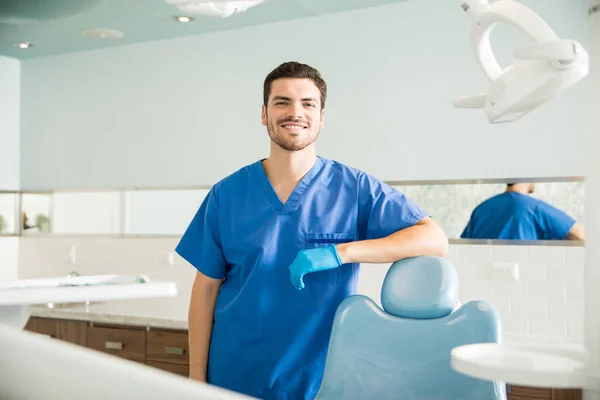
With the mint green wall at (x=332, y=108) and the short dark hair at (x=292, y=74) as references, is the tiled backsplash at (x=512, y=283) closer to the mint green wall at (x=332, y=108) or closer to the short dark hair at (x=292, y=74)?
the mint green wall at (x=332, y=108)

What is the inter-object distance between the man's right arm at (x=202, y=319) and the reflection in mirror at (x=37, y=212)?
26.4 inches

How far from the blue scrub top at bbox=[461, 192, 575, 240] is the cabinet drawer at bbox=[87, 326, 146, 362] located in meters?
1.11

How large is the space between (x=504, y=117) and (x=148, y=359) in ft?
4.80

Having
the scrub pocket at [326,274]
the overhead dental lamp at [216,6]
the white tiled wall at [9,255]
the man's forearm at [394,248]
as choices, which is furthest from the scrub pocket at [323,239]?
the white tiled wall at [9,255]

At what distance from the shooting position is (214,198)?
1.21 meters

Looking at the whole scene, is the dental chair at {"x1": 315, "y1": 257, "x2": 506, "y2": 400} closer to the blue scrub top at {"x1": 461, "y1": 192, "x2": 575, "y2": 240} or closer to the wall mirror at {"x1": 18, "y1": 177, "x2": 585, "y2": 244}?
the wall mirror at {"x1": 18, "y1": 177, "x2": 585, "y2": 244}

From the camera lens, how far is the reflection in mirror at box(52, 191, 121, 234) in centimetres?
227

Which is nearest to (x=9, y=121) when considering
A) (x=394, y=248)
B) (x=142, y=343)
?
(x=142, y=343)

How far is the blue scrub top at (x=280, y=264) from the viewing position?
1105mm

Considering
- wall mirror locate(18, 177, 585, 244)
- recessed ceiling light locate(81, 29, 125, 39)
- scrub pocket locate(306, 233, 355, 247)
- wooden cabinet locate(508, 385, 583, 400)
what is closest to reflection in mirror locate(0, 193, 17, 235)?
wall mirror locate(18, 177, 585, 244)

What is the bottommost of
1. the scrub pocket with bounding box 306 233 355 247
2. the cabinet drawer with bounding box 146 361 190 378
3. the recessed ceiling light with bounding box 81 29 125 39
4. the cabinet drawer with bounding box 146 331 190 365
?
the cabinet drawer with bounding box 146 361 190 378

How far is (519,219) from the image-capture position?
2.15 m

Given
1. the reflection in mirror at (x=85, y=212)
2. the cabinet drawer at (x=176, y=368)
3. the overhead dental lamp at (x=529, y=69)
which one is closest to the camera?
the overhead dental lamp at (x=529, y=69)

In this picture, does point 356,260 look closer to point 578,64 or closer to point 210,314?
point 210,314
